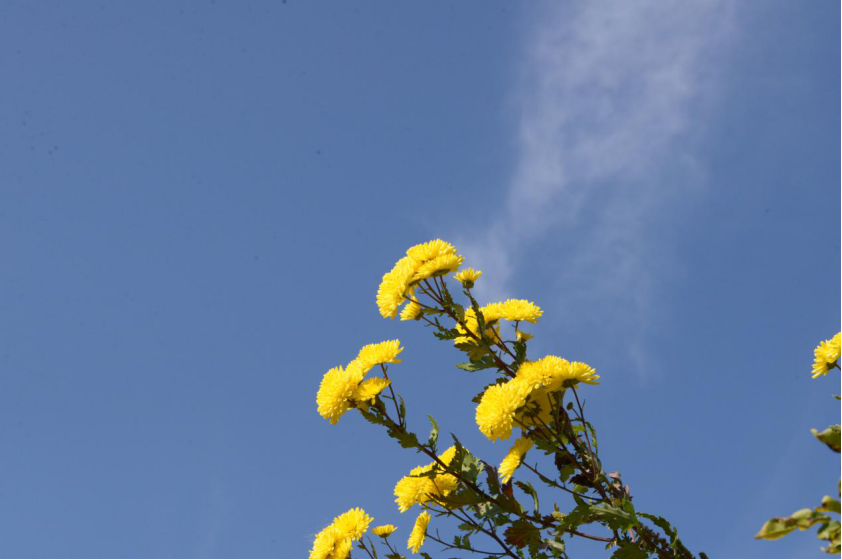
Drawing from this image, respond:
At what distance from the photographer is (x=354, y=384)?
2801 millimetres

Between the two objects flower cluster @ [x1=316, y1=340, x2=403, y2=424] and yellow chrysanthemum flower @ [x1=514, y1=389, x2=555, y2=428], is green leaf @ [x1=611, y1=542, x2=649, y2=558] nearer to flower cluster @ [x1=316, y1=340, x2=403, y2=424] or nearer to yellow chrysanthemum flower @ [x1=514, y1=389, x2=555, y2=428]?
yellow chrysanthemum flower @ [x1=514, y1=389, x2=555, y2=428]

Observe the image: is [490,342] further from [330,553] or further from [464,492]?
[330,553]

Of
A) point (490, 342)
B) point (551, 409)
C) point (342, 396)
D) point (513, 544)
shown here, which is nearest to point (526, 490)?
point (513, 544)

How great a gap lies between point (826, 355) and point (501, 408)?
173cm

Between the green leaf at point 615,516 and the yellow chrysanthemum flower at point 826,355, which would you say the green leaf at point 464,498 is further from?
the yellow chrysanthemum flower at point 826,355

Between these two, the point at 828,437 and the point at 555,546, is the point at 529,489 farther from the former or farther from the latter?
the point at 828,437

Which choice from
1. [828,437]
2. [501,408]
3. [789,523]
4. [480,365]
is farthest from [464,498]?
[828,437]

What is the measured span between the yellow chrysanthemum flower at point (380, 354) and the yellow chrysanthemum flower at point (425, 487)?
1.59 ft

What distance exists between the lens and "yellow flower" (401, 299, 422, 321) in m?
2.96

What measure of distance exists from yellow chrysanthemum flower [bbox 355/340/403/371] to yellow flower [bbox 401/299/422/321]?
13cm

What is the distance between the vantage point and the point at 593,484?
279cm

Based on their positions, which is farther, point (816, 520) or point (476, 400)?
point (476, 400)

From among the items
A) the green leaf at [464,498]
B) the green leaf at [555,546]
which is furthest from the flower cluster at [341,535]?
the green leaf at [555,546]

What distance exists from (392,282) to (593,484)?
3.99ft
